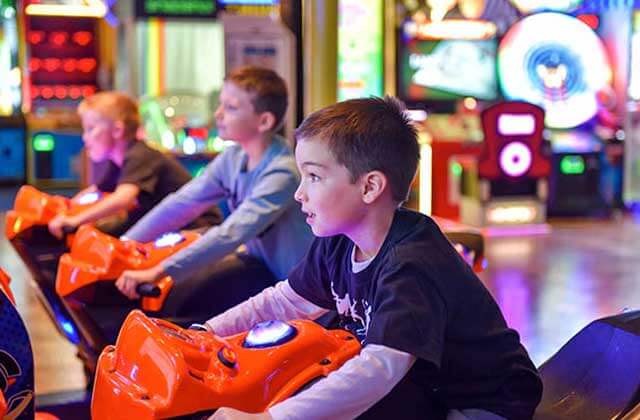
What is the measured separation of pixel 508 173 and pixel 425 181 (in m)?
0.77

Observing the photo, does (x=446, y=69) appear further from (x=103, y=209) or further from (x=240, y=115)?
(x=240, y=115)

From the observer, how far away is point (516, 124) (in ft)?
26.6

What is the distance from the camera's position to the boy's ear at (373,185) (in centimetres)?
186

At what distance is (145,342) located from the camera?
181 cm

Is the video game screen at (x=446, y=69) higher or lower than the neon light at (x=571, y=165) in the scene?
higher

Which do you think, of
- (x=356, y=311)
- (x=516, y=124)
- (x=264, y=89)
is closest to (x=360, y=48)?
(x=516, y=124)

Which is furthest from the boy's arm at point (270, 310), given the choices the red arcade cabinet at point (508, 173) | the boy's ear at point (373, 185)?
the red arcade cabinet at point (508, 173)

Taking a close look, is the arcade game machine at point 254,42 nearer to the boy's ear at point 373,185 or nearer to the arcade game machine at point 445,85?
the arcade game machine at point 445,85

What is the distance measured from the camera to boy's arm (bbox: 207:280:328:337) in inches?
85.0

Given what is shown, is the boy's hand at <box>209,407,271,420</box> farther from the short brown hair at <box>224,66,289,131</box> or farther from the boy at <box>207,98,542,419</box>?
the short brown hair at <box>224,66,289,131</box>

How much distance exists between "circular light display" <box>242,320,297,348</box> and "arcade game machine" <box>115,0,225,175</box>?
4707 mm

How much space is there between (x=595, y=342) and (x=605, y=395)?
0.44 ft

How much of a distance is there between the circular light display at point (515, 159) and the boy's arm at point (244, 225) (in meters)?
5.28

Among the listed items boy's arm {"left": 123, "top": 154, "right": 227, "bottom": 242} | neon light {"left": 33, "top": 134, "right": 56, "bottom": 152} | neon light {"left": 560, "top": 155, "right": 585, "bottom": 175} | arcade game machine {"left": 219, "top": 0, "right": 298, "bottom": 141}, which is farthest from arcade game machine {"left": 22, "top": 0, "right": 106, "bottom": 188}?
boy's arm {"left": 123, "top": 154, "right": 227, "bottom": 242}
